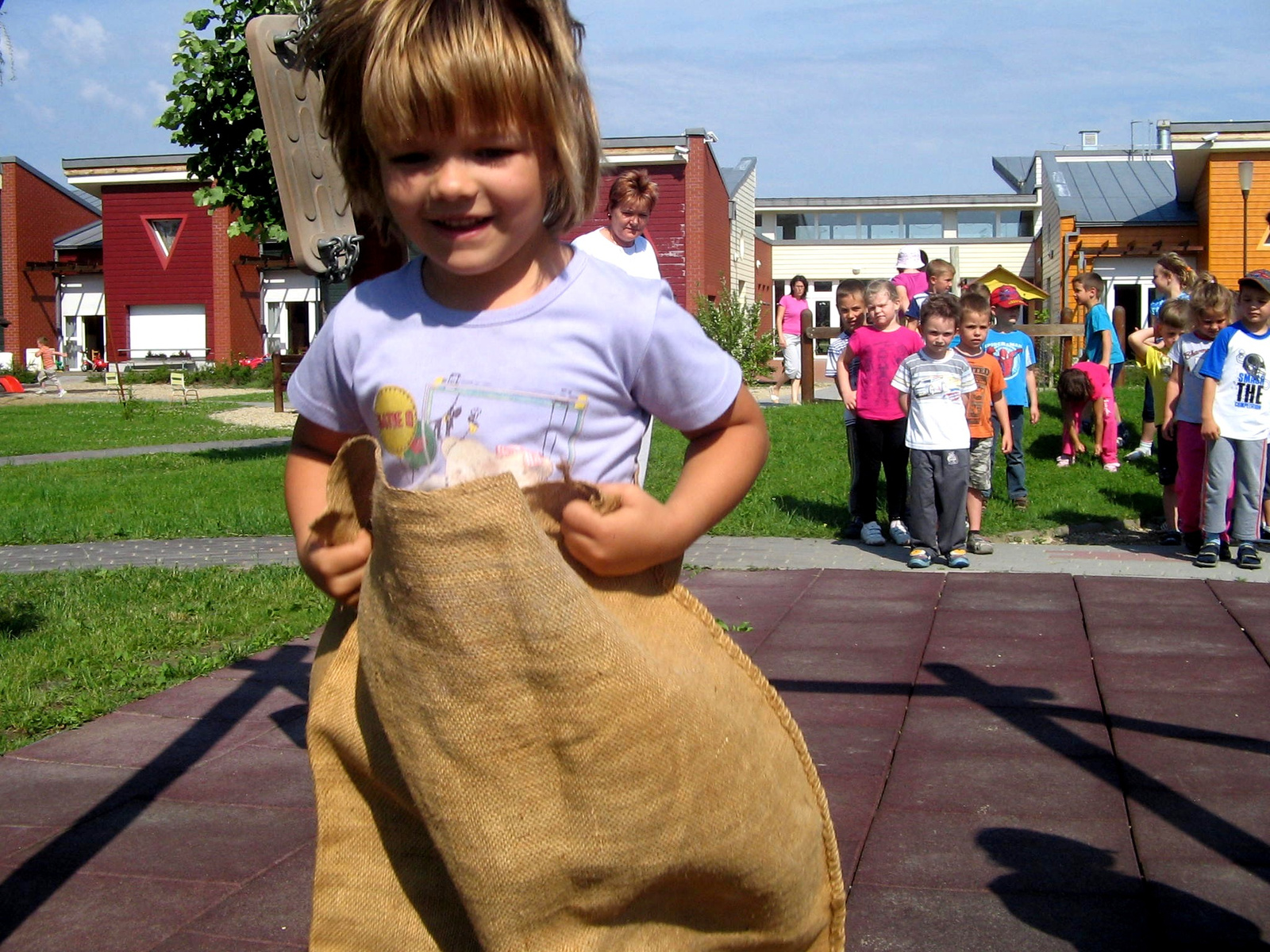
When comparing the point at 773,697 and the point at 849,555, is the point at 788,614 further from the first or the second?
the point at 773,697

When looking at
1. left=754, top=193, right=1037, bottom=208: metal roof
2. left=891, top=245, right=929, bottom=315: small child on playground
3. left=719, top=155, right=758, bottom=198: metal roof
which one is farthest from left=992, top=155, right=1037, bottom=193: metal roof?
left=891, top=245, right=929, bottom=315: small child on playground

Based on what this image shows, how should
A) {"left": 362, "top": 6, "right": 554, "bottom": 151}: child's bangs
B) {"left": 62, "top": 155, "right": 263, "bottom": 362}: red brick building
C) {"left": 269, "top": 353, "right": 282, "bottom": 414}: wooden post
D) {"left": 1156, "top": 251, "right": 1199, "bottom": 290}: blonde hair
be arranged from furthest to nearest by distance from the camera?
{"left": 62, "top": 155, "right": 263, "bottom": 362}: red brick building, {"left": 269, "top": 353, "right": 282, "bottom": 414}: wooden post, {"left": 1156, "top": 251, "right": 1199, "bottom": 290}: blonde hair, {"left": 362, "top": 6, "right": 554, "bottom": 151}: child's bangs

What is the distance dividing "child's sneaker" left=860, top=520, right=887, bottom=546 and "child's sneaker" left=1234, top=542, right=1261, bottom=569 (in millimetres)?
2143

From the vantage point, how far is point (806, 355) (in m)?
18.1

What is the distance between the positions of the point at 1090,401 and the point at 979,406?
405 cm

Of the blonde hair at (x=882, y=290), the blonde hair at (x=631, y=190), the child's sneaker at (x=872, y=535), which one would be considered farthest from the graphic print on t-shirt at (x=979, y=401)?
the blonde hair at (x=631, y=190)

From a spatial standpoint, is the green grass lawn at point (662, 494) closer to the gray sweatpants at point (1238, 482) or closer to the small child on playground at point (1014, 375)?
the small child on playground at point (1014, 375)

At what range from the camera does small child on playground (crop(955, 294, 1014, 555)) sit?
8.37 metres

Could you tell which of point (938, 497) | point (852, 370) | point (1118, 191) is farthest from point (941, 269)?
point (1118, 191)

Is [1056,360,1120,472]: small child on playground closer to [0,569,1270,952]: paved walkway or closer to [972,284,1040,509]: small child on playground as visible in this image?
[972,284,1040,509]: small child on playground

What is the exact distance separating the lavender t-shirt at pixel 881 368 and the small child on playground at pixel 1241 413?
1.77 m

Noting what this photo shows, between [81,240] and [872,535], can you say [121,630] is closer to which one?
[872,535]

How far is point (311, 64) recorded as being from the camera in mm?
1908

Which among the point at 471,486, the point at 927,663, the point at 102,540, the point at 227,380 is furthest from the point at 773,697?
the point at 227,380
